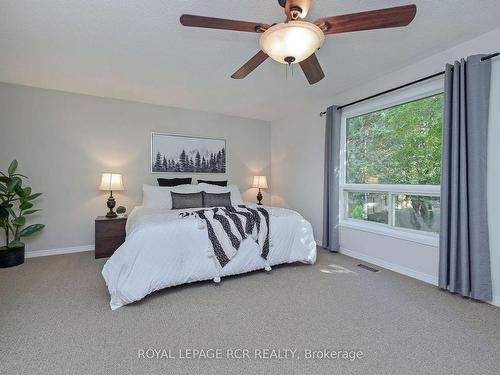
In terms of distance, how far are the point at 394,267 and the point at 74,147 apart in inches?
186

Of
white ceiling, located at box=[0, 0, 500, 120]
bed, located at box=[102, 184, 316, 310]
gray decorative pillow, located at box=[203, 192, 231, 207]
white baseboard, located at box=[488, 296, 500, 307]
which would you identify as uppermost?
white ceiling, located at box=[0, 0, 500, 120]

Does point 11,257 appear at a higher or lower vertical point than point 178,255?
lower

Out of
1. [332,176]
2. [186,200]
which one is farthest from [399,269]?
[186,200]

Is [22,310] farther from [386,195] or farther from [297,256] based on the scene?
[386,195]

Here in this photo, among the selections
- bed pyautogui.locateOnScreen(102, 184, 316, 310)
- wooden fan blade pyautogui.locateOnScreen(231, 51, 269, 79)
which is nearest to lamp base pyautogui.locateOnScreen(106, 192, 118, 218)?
bed pyautogui.locateOnScreen(102, 184, 316, 310)

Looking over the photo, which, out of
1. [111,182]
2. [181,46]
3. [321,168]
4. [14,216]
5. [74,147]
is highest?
[181,46]

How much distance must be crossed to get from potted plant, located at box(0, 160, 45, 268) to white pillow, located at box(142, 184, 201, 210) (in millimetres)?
1320

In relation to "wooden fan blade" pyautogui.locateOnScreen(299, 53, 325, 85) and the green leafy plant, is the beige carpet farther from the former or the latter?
"wooden fan blade" pyautogui.locateOnScreen(299, 53, 325, 85)

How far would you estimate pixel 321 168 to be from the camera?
13.6ft

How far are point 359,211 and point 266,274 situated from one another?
5.70 ft

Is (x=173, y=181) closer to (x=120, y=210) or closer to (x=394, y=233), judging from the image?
(x=120, y=210)

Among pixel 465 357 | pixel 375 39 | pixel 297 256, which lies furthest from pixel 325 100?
pixel 465 357

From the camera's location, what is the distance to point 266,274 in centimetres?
297

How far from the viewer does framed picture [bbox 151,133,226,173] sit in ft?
14.4
